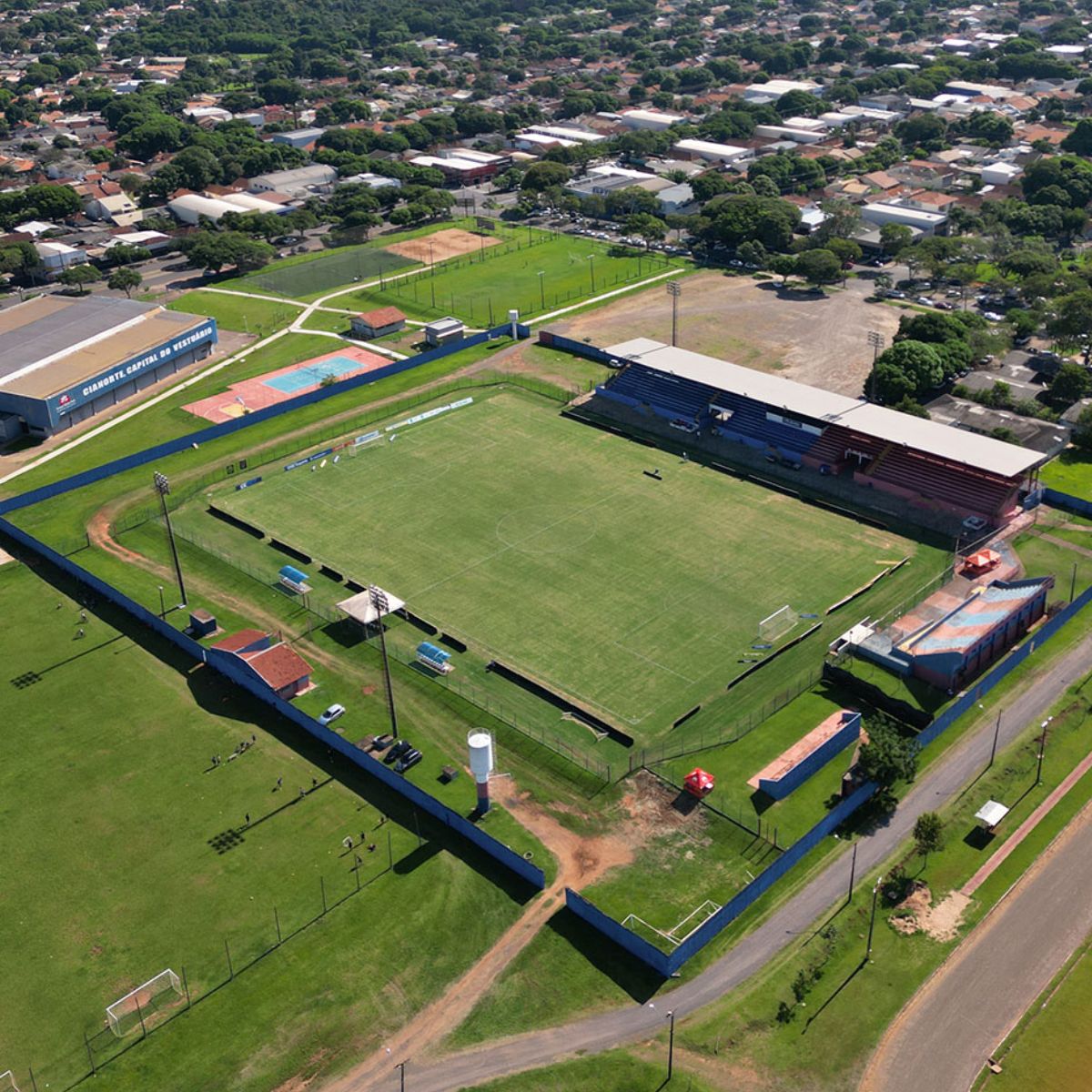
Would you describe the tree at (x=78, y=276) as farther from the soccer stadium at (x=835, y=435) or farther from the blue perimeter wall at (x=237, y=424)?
the soccer stadium at (x=835, y=435)

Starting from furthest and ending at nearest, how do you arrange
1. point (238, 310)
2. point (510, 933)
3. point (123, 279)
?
point (238, 310) < point (123, 279) < point (510, 933)

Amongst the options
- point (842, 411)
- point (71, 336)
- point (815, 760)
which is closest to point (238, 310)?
point (71, 336)

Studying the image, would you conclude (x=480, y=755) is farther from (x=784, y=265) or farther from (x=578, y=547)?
(x=784, y=265)

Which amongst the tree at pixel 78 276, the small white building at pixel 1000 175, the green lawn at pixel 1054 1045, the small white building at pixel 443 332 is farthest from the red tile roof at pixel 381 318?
the small white building at pixel 1000 175

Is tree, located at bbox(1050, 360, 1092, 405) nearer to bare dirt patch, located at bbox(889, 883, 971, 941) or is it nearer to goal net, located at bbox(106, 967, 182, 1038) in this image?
bare dirt patch, located at bbox(889, 883, 971, 941)

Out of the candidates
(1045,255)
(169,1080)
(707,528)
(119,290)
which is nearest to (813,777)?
(707,528)
